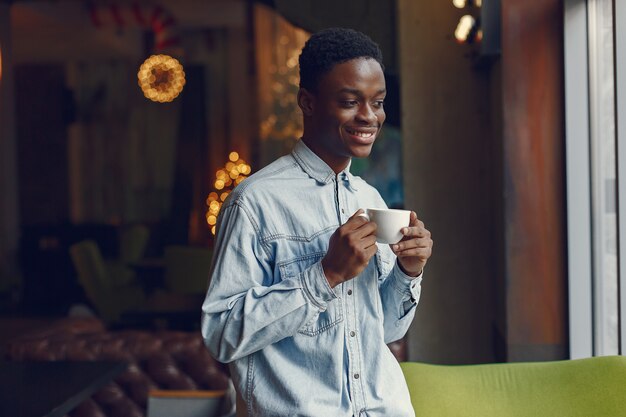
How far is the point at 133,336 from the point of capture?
3111mm

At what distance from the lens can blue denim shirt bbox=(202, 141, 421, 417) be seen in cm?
133

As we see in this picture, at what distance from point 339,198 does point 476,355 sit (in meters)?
2.70

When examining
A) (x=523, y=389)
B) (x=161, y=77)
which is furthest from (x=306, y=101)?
(x=161, y=77)

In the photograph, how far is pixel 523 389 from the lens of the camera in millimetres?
2158

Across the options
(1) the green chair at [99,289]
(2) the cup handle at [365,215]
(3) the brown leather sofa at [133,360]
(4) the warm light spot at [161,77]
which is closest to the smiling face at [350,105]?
(2) the cup handle at [365,215]

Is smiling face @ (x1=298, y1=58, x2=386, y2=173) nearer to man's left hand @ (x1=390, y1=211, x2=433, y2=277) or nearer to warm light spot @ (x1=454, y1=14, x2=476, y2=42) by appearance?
man's left hand @ (x1=390, y1=211, x2=433, y2=277)

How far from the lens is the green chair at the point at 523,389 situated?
2082 mm

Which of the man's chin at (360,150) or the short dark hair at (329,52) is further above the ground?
the short dark hair at (329,52)

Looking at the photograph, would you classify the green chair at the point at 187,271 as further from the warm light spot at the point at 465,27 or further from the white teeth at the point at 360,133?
the white teeth at the point at 360,133

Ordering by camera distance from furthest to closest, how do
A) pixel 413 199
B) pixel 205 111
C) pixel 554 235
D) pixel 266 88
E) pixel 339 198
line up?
pixel 205 111 < pixel 266 88 < pixel 413 199 < pixel 554 235 < pixel 339 198

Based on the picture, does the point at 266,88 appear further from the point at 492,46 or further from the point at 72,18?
the point at 492,46

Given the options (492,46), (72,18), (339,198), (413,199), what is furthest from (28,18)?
(339,198)

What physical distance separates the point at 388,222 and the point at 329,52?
1.05 feet

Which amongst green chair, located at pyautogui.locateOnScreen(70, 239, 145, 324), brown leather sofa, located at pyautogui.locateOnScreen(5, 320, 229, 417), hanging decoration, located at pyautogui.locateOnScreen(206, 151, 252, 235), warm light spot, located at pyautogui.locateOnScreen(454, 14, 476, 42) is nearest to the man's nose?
brown leather sofa, located at pyautogui.locateOnScreen(5, 320, 229, 417)
